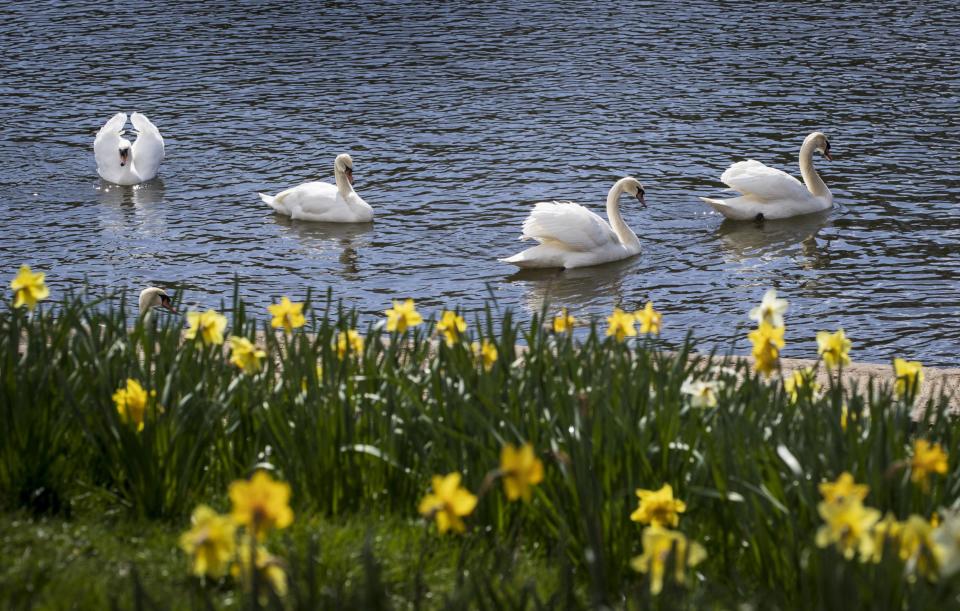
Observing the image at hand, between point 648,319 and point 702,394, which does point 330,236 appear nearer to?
point 648,319

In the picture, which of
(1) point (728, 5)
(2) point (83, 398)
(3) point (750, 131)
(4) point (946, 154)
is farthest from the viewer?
(1) point (728, 5)

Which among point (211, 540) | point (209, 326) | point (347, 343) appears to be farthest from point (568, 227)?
point (211, 540)

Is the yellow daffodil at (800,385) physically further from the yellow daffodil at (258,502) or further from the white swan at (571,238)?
the white swan at (571,238)

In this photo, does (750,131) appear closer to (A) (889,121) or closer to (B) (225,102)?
(A) (889,121)

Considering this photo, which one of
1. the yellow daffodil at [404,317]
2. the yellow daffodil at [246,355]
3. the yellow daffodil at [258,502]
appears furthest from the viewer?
the yellow daffodil at [404,317]

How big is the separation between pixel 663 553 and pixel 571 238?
8.39m

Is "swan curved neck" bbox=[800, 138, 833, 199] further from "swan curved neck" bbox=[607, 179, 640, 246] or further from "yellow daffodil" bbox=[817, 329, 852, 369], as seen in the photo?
"yellow daffodil" bbox=[817, 329, 852, 369]

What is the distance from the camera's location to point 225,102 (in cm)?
1709

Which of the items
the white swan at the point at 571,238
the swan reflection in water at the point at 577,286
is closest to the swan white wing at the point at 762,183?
the white swan at the point at 571,238

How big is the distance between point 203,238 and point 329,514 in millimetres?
7964

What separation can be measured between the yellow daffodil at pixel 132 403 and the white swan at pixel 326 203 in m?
8.24

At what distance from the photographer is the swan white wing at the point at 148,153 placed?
14.0 metres

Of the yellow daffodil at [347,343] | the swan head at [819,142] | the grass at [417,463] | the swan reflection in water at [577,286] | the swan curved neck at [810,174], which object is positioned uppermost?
the swan head at [819,142]

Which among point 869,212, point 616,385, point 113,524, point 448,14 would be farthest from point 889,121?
point 113,524
